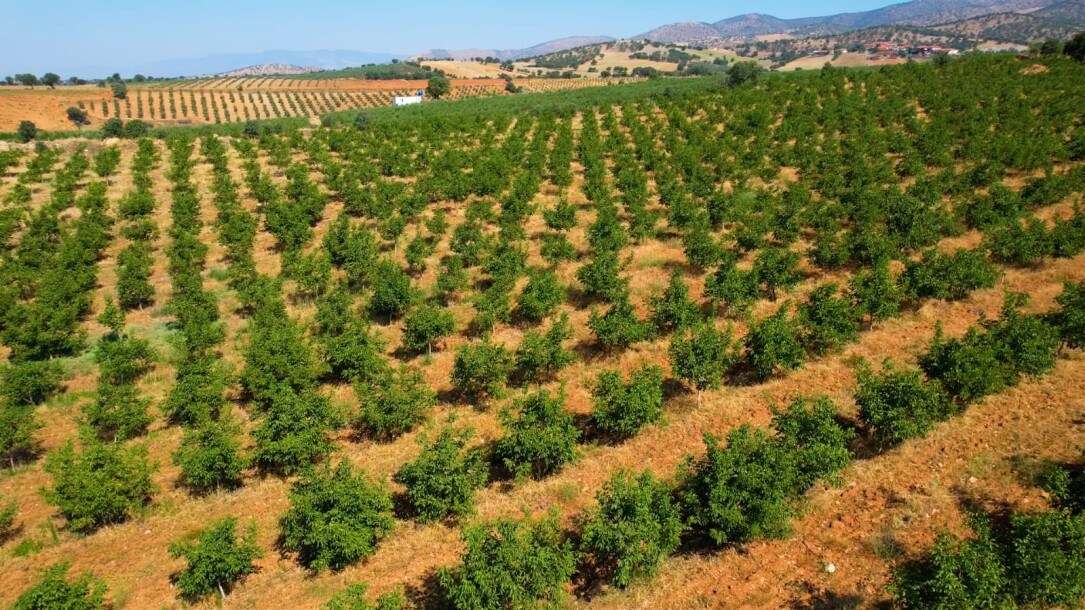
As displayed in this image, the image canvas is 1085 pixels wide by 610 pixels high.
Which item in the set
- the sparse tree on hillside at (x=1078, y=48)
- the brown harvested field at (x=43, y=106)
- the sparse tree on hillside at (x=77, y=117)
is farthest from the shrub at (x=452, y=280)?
the sparse tree on hillside at (x=77, y=117)

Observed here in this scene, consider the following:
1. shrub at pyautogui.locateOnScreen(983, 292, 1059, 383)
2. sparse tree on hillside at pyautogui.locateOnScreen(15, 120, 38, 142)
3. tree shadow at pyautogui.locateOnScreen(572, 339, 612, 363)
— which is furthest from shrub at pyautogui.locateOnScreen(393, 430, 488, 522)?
sparse tree on hillside at pyautogui.locateOnScreen(15, 120, 38, 142)

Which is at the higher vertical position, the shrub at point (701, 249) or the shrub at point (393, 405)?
the shrub at point (701, 249)

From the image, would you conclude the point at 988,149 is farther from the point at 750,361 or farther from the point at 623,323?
the point at 623,323

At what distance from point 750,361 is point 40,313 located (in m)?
31.6

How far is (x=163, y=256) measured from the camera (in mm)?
38844

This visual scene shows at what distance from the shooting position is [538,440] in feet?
55.5

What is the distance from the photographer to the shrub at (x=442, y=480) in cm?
1565

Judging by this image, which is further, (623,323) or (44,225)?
(44,225)

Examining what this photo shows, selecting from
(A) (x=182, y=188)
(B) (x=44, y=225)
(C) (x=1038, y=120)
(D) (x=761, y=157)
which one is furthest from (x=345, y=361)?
(C) (x=1038, y=120)

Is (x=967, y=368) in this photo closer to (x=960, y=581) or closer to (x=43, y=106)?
(x=960, y=581)

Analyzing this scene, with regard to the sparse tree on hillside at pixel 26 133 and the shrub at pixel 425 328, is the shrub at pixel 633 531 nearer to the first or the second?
the shrub at pixel 425 328

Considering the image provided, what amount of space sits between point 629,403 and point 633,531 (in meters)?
5.59

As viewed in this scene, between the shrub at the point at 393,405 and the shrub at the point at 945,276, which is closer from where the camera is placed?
Result: the shrub at the point at 393,405

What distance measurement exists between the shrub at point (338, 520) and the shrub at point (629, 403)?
7.45 m
